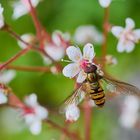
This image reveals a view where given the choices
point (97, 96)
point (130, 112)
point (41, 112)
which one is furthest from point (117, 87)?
point (130, 112)

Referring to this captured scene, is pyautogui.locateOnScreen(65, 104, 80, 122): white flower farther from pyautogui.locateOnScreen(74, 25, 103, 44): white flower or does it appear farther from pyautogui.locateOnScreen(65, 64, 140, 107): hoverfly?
pyautogui.locateOnScreen(74, 25, 103, 44): white flower

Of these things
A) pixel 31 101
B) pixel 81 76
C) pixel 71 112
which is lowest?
pixel 71 112

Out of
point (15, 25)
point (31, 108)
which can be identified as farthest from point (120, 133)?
point (31, 108)

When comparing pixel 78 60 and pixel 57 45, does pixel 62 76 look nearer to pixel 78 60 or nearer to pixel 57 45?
pixel 57 45

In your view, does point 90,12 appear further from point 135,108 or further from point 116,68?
point 135,108

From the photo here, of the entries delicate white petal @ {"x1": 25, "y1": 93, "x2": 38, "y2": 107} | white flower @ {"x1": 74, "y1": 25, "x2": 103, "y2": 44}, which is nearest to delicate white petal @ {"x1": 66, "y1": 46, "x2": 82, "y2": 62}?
delicate white petal @ {"x1": 25, "y1": 93, "x2": 38, "y2": 107}

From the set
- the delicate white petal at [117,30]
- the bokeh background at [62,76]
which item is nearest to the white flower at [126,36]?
the delicate white petal at [117,30]
